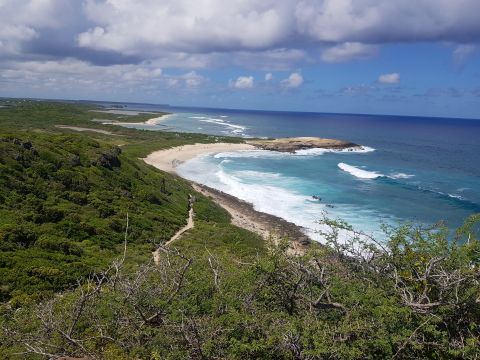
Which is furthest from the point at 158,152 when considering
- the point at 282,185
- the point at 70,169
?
the point at 70,169

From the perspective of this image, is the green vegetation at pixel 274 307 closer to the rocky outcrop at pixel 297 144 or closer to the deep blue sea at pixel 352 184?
the deep blue sea at pixel 352 184

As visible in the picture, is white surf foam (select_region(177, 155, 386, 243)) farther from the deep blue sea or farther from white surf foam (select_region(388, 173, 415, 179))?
white surf foam (select_region(388, 173, 415, 179))

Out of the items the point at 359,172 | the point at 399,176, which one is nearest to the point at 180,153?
the point at 359,172

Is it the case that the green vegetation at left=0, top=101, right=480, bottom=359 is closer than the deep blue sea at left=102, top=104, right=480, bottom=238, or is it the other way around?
the green vegetation at left=0, top=101, right=480, bottom=359

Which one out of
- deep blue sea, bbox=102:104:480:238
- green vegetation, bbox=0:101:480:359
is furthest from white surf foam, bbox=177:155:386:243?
green vegetation, bbox=0:101:480:359

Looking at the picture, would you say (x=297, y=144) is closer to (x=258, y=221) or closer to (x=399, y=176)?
(x=399, y=176)

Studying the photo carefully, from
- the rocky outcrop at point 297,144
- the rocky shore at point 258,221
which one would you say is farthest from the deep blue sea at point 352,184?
the rocky outcrop at point 297,144
